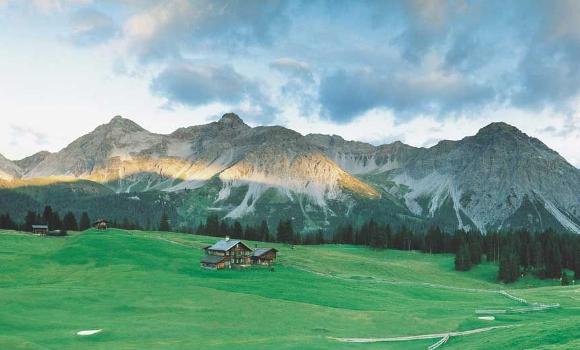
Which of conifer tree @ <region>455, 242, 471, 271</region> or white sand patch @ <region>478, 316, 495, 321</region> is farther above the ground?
conifer tree @ <region>455, 242, 471, 271</region>

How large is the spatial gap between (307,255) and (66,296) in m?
84.5

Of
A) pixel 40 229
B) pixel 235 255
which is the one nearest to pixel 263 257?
pixel 235 255

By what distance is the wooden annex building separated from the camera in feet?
388

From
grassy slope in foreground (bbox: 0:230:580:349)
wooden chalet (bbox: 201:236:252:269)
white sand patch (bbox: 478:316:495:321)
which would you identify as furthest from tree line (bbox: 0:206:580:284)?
white sand patch (bbox: 478:316:495:321)

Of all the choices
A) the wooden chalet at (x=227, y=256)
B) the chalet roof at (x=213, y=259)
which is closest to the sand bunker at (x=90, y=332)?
the wooden chalet at (x=227, y=256)

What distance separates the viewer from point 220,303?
228 feet

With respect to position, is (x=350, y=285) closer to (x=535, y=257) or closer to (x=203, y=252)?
(x=203, y=252)

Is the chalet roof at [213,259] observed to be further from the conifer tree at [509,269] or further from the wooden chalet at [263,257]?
the conifer tree at [509,269]

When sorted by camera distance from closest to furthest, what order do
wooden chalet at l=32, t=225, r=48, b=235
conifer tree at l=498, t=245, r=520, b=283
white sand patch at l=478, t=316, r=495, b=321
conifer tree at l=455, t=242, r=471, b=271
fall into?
1. white sand patch at l=478, t=316, r=495, b=321
2. conifer tree at l=498, t=245, r=520, b=283
3. conifer tree at l=455, t=242, r=471, b=271
4. wooden chalet at l=32, t=225, r=48, b=235

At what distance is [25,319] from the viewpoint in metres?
54.4

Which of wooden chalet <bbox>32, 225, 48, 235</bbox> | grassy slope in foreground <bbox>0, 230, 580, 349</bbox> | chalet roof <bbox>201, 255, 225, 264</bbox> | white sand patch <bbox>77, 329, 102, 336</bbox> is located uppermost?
wooden chalet <bbox>32, 225, 48, 235</bbox>

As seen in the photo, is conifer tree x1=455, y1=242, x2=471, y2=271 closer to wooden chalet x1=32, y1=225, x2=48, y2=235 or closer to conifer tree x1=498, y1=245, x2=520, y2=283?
conifer tree x1=498, y1=245, x2=520, y2=283

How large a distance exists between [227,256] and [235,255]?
3.18 m

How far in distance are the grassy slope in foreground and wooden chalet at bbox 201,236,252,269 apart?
3.77 m
